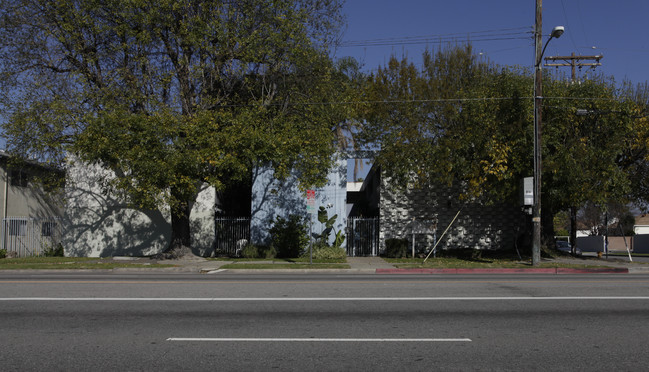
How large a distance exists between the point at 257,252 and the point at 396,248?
21.1ft

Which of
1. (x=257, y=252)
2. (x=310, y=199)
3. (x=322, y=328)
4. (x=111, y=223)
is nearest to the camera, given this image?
(x=322, y=328)

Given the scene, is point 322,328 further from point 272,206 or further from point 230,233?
point 230,233

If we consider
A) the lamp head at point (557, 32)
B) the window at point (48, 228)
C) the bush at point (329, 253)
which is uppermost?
the lamp head at point (557, 32)

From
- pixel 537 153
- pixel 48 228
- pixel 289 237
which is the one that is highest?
pixel 537 153

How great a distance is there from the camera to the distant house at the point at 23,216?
26.1 metres

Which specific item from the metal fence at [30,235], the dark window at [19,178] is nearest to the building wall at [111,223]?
the metal fence at [30,235]

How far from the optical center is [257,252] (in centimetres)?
2411

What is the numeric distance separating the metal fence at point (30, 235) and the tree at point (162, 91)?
666 centimetres

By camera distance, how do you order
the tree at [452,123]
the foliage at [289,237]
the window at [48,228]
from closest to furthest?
the tree at [452,123]
the foliage at [289,237]
the window at [48,228]

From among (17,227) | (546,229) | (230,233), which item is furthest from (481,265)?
(17,227)

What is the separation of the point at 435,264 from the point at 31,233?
66.9 ft

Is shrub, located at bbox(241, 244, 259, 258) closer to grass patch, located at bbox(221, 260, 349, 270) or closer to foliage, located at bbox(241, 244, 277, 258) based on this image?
foliage, located at bbox(241, 244, 277, 258)

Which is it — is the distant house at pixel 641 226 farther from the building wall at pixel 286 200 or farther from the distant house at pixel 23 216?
the distant house at pixel 23 216

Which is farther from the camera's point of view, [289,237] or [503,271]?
[289,237]
